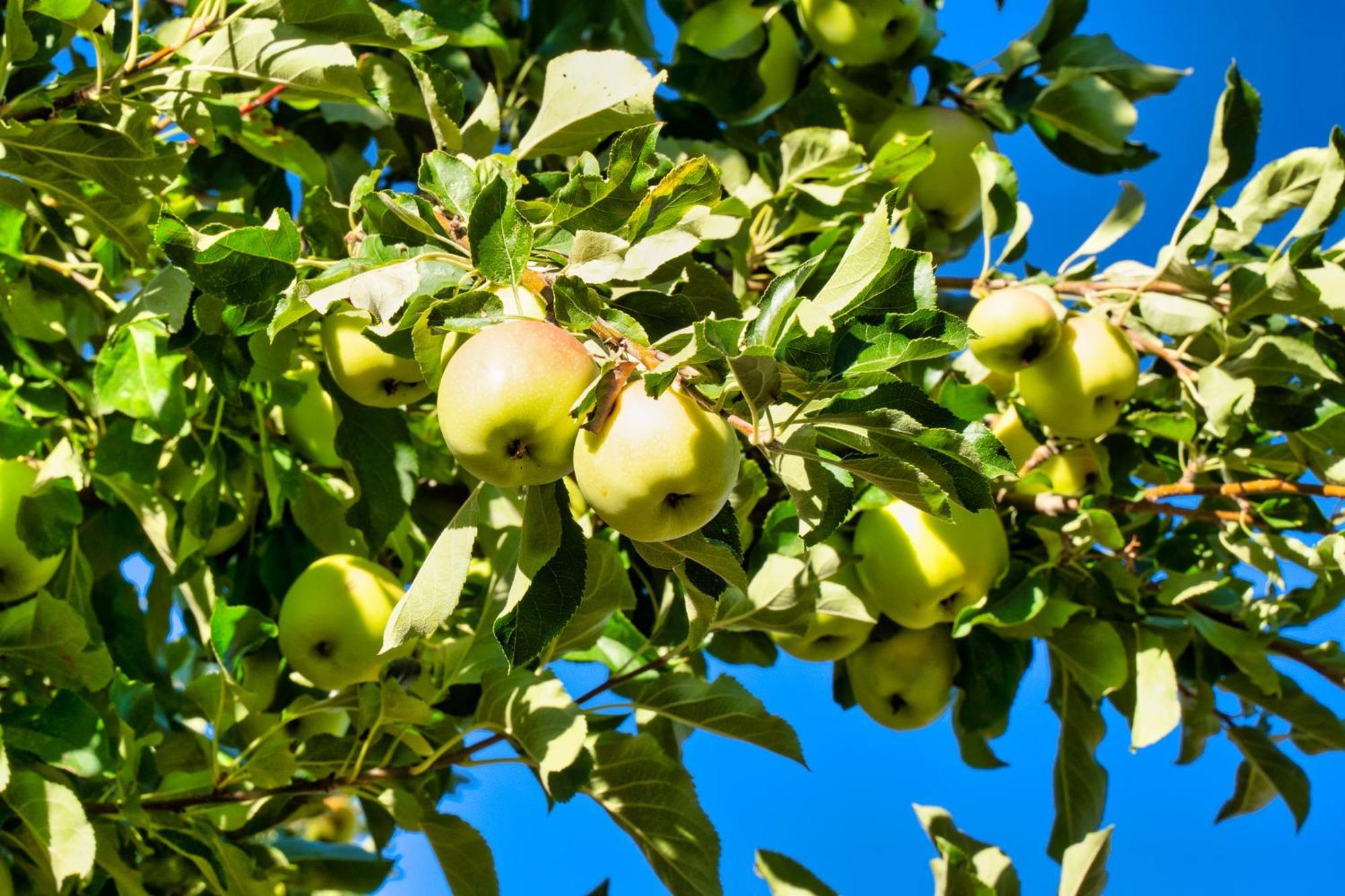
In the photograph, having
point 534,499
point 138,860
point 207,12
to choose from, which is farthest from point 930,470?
point 138,860

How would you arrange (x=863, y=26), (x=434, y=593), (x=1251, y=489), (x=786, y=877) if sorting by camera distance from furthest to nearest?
(x=863, y=26) < (x=786, y=877) < (x=1251, y=489) < (x=434, y=593)

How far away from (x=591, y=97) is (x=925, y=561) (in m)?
0.84

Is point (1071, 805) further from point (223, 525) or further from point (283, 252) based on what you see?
point (283, 252)

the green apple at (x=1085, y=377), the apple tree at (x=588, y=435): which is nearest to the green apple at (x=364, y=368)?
the apple tree at (x=588, y=435)

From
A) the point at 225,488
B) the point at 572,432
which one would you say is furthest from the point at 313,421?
the point at 572,432

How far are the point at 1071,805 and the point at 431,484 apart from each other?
4.01ft

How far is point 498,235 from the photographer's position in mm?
1039

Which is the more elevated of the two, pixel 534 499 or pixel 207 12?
pixel 207 12

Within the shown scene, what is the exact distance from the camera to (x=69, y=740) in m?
1.60

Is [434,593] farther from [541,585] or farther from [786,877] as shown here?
[786,877]

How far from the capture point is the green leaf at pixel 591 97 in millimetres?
1373

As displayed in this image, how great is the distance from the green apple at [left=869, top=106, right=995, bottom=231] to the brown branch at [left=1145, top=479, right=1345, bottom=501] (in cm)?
74

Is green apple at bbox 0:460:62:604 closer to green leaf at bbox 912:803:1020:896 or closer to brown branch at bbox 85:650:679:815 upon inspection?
brown branch at bbox 85:650:679:815

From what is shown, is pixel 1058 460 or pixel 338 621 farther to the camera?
pixel 1058 460
